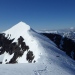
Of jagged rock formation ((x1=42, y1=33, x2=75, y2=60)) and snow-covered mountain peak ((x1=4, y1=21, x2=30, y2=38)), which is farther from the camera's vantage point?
jagged rock formation ((x1=42, y1=33, x2=75, y2=60))

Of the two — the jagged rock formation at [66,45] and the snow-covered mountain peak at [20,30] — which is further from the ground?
the snow-covered mountain peak at [20,30]

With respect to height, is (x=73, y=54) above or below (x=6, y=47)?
below

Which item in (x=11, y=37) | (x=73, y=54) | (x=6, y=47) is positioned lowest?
(x=73, y=54)

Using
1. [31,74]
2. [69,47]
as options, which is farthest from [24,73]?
[69,47]

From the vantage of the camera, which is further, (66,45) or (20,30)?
(66,45)

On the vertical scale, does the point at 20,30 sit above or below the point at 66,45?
above

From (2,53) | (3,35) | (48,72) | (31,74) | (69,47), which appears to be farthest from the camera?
(69,47)

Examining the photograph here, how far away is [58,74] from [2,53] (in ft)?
277

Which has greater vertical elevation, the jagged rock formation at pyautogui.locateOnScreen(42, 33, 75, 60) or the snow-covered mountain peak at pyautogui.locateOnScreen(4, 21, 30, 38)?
the snow-covered mountain peak at pyautogui.locateOnScreen(4, 21, 30, 38)

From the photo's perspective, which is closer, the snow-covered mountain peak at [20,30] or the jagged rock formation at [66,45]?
the snow-covered mountain peak at [20,30]

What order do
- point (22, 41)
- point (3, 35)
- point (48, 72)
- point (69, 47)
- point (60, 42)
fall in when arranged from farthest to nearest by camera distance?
1. point (60, 42)
2. point (69, 47)
3. point (3, 35)
4. point (22, 41)
5. point (48, 72)

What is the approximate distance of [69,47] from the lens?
14500 cm

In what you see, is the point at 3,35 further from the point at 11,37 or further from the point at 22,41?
the point at 22,41

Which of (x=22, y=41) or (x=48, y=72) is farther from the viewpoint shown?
(x=22, y=41)
